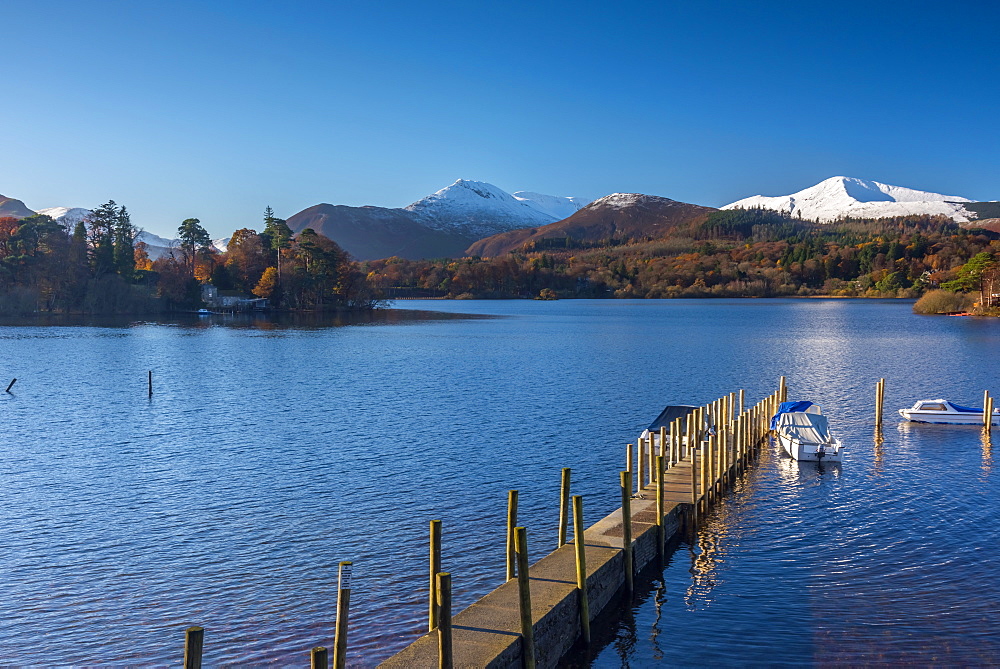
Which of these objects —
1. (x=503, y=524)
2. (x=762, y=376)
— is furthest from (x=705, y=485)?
(x=762, y=376)

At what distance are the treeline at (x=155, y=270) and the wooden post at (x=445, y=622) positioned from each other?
14418 cm

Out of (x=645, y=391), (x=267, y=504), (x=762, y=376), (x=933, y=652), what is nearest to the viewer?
(x=933, y=652)

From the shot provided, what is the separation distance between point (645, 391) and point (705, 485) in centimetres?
2505

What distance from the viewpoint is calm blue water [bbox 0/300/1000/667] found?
14.3 metres

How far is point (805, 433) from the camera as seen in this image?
29.2 metres

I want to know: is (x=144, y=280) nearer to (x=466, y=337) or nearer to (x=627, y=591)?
(x=466, y=337)

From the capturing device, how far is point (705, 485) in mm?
21344

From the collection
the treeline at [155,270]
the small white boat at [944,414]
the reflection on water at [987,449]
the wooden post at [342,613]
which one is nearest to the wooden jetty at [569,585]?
the wooden post at [342,613]

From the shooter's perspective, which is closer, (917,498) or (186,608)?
(186,608)

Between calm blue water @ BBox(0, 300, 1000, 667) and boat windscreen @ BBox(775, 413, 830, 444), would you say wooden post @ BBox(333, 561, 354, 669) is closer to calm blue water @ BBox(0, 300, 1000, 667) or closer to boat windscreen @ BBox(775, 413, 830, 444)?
calm blue water @ BBox(0, 300, 1000, 667)

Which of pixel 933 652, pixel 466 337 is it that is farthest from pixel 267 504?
pixel 466 337

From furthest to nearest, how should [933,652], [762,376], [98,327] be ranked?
[98,327] < [762,376] < [933,652]

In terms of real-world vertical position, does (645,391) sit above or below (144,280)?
below

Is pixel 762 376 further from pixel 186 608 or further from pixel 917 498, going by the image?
pixel 186 608
